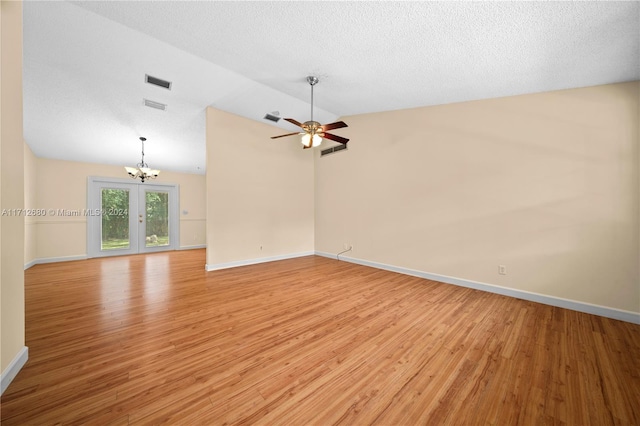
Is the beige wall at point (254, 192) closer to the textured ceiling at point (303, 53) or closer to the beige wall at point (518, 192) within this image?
the textured ceiling at point (303, 53)

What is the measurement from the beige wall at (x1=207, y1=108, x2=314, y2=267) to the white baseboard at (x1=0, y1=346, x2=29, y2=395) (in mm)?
2882

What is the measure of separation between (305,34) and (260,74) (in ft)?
4.12

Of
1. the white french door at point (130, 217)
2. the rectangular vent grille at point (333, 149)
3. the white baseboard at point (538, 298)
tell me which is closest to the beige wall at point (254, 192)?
the rectangular vent grille at point (333, 149)

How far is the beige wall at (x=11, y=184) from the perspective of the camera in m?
1.54

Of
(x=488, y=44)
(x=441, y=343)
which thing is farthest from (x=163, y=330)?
(x=488, y=44)

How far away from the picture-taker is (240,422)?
4.33ft

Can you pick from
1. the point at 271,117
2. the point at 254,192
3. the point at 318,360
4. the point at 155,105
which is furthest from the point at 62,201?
the point at 318,360

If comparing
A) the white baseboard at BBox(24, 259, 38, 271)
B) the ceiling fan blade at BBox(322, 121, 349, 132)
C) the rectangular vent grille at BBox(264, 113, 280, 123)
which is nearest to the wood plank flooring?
the ceiling fan blade at BBox(322, 121, 349, 132)

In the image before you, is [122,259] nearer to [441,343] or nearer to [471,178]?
[441,343]

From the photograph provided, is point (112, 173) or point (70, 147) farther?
point (112, 173)

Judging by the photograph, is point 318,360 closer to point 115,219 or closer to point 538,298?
point 538,298

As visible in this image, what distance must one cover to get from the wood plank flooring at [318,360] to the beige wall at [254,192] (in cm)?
168

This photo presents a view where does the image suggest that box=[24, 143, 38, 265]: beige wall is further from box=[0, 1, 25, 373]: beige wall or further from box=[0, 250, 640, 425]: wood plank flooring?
box=[0, 1, 25, 373]: beige wall

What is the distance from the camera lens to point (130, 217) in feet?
22.2
